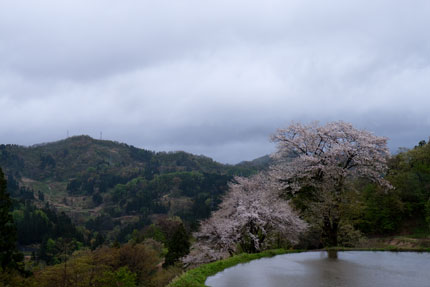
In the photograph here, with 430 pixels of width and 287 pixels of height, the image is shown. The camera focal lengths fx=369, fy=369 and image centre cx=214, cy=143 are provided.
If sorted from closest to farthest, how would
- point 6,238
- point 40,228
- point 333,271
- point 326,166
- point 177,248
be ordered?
point 333,271 < point 326,166 < point 6,238 < point 177,248 < point 40,228

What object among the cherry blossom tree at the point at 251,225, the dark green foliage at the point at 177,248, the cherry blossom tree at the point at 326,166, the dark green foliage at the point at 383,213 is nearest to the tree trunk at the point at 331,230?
the cherry blossom tree at the point at 326,166

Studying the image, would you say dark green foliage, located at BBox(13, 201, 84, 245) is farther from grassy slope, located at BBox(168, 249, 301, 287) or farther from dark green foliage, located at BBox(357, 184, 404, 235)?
grassy slope, located at BBox(168, 249, 301, 287)

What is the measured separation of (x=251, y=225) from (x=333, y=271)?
8.97m

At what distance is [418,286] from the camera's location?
32.4 feet

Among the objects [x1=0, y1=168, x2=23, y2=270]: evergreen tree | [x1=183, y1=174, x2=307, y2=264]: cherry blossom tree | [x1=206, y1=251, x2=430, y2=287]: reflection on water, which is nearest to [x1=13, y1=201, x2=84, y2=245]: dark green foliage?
[x1=0, y1=168, x2=23, y2=270]: evergreen tree

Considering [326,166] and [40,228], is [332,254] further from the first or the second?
[40,228]

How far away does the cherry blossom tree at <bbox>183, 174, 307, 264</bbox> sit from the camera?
20.2 m

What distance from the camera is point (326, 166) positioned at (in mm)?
20359

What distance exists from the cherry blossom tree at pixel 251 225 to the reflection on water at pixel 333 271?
429cm

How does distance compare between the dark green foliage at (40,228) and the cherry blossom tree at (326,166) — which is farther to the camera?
the dark green foliage at (40,228)

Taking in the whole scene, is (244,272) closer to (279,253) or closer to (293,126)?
(279,253)

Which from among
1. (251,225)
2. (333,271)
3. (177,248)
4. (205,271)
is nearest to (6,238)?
(177,248)

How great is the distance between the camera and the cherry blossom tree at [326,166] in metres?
20.3

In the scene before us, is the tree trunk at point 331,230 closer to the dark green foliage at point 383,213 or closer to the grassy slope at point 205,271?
the grassy slope at point 205,271
